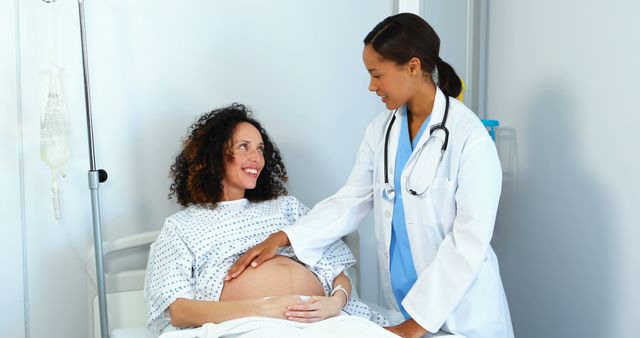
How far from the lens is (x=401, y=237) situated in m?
1.85

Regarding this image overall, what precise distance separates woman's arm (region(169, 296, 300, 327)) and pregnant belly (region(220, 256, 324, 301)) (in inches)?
4.4

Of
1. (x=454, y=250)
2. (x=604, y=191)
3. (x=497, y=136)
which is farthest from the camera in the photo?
(x=497, y=136)

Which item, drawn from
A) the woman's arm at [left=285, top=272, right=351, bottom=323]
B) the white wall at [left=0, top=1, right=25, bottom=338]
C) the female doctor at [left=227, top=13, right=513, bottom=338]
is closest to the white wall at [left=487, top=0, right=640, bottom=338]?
the female doctor at [left=227, top=13, right=513, bottom=338]

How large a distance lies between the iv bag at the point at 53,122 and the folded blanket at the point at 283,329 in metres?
0.81

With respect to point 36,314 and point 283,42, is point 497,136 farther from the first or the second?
point 36,314

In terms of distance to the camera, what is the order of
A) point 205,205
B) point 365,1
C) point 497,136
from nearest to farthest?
point 205,205 → point 497,136 → point 365,1

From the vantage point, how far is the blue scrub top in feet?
6.02

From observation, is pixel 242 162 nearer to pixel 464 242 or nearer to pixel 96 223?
pixel 96 223

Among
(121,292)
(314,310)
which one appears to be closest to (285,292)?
(314,310)

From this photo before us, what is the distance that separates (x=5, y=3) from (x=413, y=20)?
1.34 metres

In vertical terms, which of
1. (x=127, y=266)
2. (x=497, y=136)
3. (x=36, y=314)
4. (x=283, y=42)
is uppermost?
(x=283, y=42)

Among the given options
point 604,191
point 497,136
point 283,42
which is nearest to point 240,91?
point 283,42

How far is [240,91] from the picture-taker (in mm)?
2463

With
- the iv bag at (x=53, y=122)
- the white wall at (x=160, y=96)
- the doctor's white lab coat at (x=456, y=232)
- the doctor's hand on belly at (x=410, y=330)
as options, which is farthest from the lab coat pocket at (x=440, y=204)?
the iv bag at (x=53, y=122)
